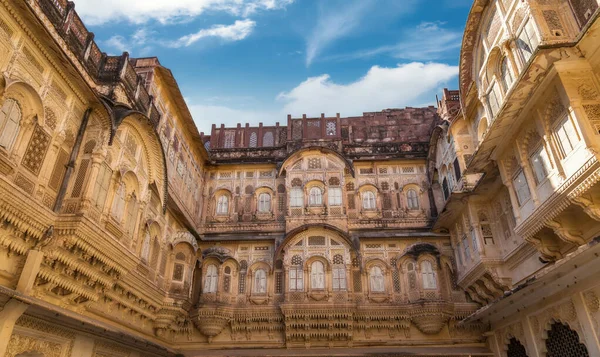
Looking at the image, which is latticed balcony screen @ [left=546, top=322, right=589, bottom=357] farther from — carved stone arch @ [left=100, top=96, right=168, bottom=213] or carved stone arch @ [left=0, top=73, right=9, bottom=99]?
carved stone arch @ [left=0, top=73, right=9, bottom=99]

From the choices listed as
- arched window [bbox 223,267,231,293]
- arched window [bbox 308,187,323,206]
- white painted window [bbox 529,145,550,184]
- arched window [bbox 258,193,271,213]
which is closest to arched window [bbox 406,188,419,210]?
arched window [bbox 308,187,323,206]

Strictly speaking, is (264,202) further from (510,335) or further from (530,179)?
(530,179)

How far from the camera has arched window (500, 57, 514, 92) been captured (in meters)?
11.0

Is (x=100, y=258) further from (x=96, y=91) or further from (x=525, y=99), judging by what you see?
(x=525, y=99)

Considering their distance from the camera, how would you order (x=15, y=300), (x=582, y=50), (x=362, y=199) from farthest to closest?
1. (x=362, y=199)
2. (x=582, y=50)
3. (x=15, y=300)

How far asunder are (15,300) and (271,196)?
481 inches

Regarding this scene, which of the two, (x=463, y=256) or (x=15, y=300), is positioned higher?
(x=463, y=256)

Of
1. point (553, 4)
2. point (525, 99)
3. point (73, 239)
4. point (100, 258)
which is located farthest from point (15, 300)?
point (553, 4)

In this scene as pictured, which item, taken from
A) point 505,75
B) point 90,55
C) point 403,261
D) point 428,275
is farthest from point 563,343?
point 90,55

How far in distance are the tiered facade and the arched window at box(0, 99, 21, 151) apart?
35mm

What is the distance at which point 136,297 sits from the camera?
41.3 feet

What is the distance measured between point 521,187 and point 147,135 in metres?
10.9

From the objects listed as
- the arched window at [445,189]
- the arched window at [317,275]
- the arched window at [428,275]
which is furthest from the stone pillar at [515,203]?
the arched window at [317,275]

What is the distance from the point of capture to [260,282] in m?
17.0
